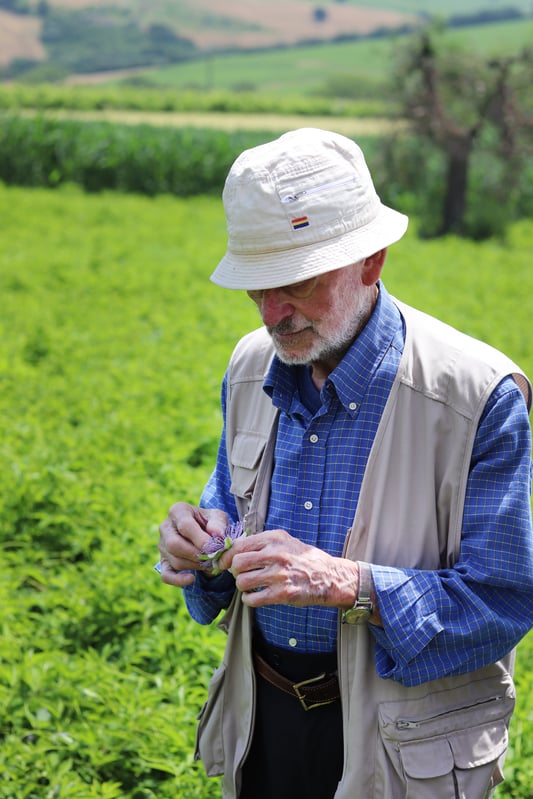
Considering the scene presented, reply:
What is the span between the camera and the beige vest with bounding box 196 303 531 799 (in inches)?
81.0

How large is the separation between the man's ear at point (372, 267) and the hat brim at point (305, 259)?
0.22 ft

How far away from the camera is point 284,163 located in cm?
201

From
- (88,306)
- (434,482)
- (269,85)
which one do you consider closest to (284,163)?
(434,482)

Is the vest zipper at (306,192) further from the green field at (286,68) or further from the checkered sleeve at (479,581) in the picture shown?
the green field at (286,68)

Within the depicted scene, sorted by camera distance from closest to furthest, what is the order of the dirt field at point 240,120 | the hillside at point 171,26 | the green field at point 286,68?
the dirt field at point 240,120 < the green field at point 286,68 < the hillside at point 171,26

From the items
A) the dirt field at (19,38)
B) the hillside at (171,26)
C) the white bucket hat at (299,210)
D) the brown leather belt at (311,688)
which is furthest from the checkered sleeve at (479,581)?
the dirt field at (19,38)

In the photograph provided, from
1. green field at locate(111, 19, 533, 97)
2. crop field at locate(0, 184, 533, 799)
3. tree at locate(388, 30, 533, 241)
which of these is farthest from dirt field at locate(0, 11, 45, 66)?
crop field at locate(0, 184, 533, 799)

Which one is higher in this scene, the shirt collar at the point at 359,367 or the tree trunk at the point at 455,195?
the shirt collar at the point at 359,367

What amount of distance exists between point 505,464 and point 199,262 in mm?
9848

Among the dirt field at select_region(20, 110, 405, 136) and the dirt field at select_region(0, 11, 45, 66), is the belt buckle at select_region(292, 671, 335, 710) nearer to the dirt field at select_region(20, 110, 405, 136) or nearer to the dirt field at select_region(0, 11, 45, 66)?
the dirt field at select_region(20, 110, 405, 136)

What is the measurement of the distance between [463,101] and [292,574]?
14150mm

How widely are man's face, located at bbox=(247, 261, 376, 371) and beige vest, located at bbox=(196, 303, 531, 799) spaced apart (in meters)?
0.15

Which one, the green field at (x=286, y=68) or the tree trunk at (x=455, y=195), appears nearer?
the tree trunk at (x=455, y=195)

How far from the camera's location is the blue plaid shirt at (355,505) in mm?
2004
